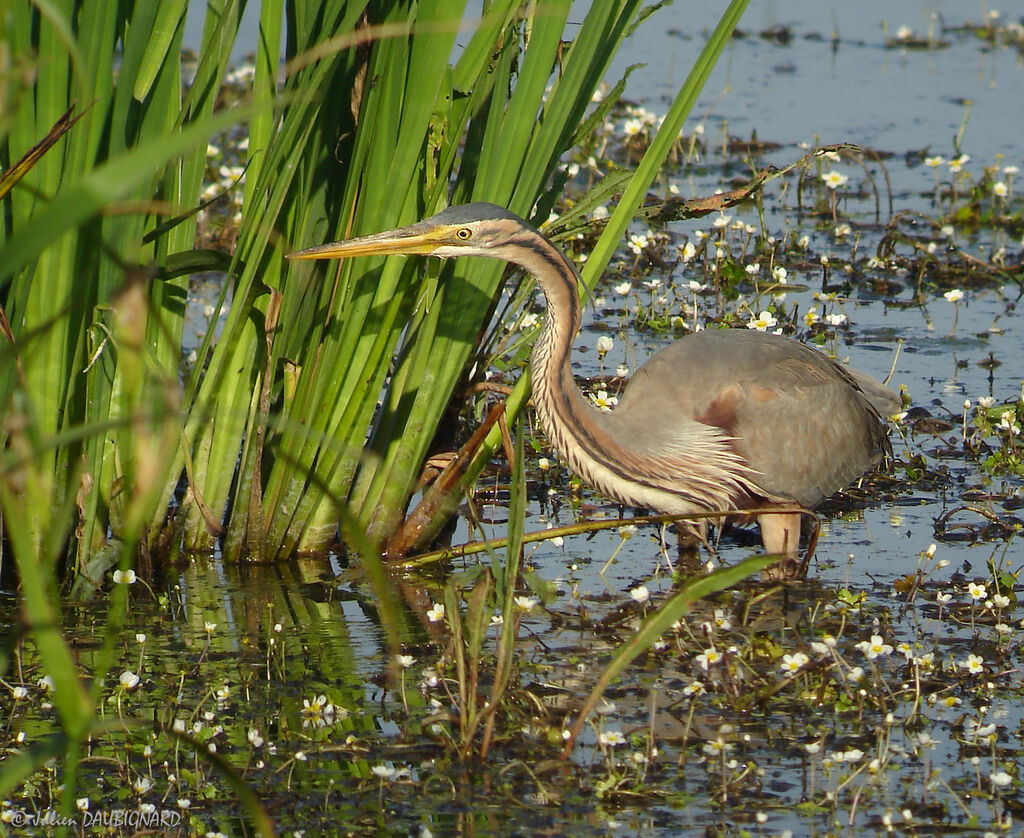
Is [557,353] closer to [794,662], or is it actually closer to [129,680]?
[794,662]

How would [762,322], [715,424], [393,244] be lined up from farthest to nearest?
[762,322], [715,424], [393,244]

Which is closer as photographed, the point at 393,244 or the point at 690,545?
the point at 393,244

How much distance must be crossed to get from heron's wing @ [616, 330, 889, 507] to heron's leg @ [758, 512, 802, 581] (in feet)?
0.40

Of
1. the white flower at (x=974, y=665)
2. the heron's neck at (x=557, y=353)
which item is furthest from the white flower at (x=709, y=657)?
the heron's neck at (x=557, y=353)

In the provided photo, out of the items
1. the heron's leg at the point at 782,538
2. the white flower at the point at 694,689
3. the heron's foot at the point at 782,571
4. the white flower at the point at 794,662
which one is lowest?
the white flower at the point at 694,689

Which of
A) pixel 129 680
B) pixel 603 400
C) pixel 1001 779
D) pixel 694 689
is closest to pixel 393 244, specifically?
pixel 129 680

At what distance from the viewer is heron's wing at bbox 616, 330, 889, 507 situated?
17.0ft

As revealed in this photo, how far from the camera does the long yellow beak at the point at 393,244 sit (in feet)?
→ 14.1

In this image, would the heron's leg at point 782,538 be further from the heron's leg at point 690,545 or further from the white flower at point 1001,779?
the white flower at point 1001,779

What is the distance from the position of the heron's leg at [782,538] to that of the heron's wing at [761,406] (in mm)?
123

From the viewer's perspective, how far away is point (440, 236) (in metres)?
4.32

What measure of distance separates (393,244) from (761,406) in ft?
5.39

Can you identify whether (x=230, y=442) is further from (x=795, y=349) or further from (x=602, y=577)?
(x=795, y=349)

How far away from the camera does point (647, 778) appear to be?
3502 millimetres
